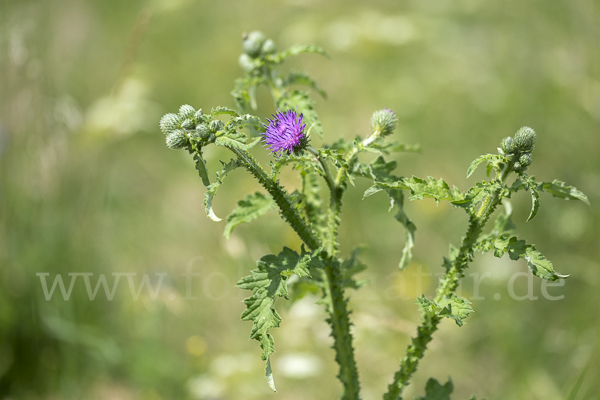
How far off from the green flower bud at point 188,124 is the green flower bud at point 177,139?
→ 0.11 ft

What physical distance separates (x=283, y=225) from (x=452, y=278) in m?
3.72

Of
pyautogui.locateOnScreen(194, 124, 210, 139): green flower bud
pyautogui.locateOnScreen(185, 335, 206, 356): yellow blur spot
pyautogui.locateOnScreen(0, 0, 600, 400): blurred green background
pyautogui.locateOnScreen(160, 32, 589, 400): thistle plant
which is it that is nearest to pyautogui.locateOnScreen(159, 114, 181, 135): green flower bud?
pyautogui.locateOnScreen(160, 32, 589, 400): thistle plant

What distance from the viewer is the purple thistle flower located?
2.17 metres

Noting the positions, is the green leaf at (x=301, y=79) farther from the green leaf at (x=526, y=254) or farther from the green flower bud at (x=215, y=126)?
the green leaf at (x=526, y=254)

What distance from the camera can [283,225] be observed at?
5891 millimetres

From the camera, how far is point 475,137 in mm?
7129

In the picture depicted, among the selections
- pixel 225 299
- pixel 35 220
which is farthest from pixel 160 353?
pixel 35 220

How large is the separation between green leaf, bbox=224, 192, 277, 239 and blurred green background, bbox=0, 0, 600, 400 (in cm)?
162

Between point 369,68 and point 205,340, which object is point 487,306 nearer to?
point 205,340

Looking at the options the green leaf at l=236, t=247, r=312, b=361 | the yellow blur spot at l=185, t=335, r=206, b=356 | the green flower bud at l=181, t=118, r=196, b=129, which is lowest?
the green leaf at l=236, t=247, r=312, b=361

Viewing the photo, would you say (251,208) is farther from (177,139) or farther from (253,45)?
(253,45)

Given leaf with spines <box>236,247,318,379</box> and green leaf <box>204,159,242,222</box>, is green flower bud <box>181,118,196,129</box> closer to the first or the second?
green leaf <box>204,159,242,222</box>

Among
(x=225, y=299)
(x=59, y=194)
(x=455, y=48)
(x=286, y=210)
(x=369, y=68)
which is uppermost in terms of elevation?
(x=369, y=68)

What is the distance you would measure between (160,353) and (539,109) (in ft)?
20.4
